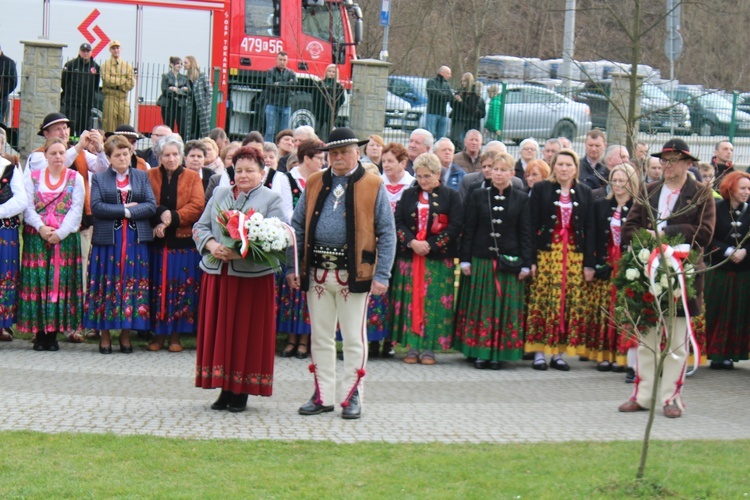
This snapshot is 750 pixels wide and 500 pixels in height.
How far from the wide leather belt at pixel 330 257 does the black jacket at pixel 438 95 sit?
13.1 metres

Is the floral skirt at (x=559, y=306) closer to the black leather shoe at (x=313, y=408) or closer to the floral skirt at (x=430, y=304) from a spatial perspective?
the floral skirt at (x=430, y=304)

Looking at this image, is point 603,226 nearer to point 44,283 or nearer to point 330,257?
point 330,257

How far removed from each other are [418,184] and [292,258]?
3443 mm

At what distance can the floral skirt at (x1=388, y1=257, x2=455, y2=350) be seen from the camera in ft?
40.7

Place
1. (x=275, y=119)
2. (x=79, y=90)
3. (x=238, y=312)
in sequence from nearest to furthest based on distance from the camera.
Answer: (x=238, y=312)
(x=79, y=90)
(x=275, y=119)

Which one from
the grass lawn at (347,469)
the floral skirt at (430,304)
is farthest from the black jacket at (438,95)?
the grass lawn at (347,469)

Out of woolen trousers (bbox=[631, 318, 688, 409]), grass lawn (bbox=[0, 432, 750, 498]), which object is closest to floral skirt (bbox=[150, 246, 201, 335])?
grass lawn (bbox=[0, 432, 750, 498])

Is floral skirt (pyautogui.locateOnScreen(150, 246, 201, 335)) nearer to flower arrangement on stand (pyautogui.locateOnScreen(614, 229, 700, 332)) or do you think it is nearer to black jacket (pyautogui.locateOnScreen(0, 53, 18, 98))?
flower arrangement on stand (pyautogui.locateOnScreen(614, 229, 700, 332))

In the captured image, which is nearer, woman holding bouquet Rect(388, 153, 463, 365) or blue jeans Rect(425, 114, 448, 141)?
woman holding bouquet Rect(388, 153, 463, 365)

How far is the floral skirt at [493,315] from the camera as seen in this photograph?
1226 cm

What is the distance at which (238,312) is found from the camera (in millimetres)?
9242

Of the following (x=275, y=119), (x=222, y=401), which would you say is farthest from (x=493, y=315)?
(x=275, y=119)

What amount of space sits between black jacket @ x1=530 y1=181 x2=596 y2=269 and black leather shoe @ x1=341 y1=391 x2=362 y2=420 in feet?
12.2

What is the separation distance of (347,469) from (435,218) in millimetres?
5131
